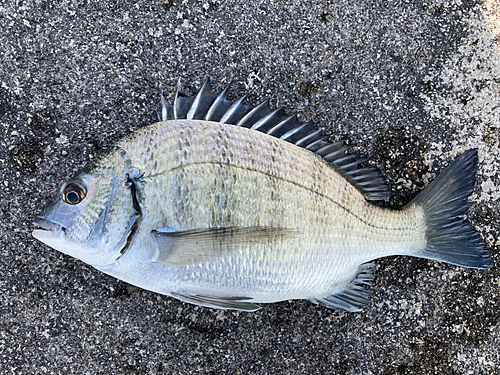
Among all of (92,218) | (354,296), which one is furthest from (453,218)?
(92,218)

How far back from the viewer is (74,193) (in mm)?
1546

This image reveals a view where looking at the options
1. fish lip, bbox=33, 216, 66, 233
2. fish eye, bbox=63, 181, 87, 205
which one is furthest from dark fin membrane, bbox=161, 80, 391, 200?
fish lip, bbox=33, 216, 66, 233

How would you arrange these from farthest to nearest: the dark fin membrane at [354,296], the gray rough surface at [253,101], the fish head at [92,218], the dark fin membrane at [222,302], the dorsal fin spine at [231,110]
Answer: the gray rough surface at [253,101] < the dark fin membrane at [354,296] < the dorsal fin spine at [231,110] < the dark fin membrane at [222,302] < the fish head at [92,218]

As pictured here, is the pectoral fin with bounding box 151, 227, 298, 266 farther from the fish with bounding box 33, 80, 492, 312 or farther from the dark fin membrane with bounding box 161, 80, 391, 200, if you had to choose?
the dark fin membrane with bounding box 161, 80, 391, 200

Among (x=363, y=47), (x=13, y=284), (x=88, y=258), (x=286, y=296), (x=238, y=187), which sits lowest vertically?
(x=13, y=284)

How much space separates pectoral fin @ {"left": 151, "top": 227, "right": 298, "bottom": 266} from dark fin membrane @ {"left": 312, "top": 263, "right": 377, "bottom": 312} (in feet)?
1.65

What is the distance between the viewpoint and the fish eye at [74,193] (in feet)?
5.07

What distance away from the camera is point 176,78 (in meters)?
2.04

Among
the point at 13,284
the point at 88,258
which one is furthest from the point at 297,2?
the point at 13,284

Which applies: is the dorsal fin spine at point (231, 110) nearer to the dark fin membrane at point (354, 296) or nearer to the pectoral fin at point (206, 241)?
the pectoral fin at point (206, 241)

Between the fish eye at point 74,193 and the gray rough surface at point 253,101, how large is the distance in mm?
484

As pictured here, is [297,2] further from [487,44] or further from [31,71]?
[31,71]

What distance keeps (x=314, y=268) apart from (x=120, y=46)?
1.65 metres

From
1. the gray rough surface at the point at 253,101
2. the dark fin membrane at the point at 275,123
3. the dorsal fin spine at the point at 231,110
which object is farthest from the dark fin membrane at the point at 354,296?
the dorsal fin spine at the point at 231,110
